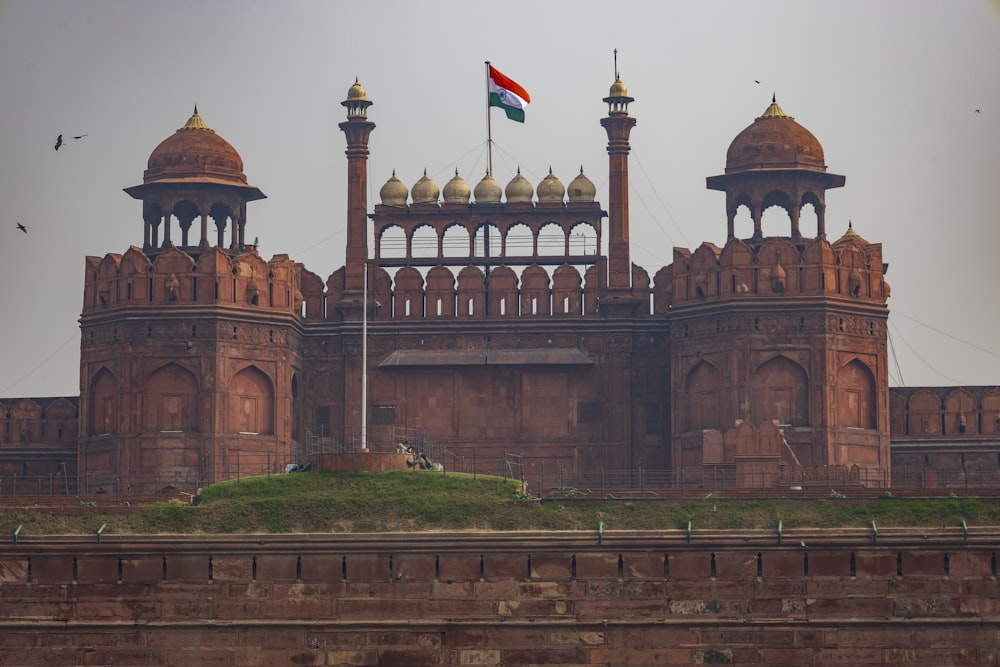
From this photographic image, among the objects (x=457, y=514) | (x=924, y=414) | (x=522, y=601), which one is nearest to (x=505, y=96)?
(x=924, y=414)

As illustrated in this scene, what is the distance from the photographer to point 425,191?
83.1 metres

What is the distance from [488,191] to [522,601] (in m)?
20.9

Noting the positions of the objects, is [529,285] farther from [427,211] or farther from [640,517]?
[640,517]

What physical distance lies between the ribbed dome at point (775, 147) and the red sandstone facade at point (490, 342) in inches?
3.0

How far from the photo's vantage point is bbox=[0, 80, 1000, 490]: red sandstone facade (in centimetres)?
7744

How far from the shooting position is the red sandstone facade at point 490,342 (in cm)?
7744

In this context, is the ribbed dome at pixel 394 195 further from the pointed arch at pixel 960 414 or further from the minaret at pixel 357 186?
the pointed arch at pixel 960 414

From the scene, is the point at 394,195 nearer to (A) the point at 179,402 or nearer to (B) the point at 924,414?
(A) the point at 179,402

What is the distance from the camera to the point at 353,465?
70.1 metres

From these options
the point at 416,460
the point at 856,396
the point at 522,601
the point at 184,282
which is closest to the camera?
the point at 522,601

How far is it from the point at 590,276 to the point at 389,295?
6.08m

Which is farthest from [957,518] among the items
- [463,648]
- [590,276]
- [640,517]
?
[590,276]

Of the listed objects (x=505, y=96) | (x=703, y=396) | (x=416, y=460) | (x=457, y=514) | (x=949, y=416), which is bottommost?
(x=457, y=514)

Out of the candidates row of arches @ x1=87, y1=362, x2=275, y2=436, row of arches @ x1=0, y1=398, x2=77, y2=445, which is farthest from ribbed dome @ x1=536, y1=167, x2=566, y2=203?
row of arches @ x1=0, y1=398, x2=77, y2=445
